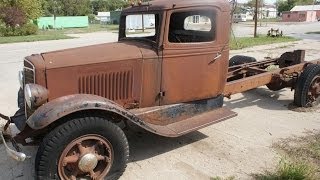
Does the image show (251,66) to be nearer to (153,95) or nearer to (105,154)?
(153,95)

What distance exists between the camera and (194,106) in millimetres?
5457

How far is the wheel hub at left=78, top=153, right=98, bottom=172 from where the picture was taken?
4.03m

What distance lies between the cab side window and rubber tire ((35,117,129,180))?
1584 mm

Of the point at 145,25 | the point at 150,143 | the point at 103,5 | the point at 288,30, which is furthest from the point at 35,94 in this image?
the point at 103,5

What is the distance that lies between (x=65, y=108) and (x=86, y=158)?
1.91 ft

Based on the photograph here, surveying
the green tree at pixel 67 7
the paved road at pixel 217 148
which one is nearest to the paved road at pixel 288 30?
the paved road at pixel 217 148

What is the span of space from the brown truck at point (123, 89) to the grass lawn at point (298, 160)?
36.5 inches

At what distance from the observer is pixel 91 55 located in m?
4.61

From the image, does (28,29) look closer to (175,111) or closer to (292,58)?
(292,58)

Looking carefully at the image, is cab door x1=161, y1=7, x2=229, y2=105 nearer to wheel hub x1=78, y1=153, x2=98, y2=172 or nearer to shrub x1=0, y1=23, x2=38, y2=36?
wheel hub x1=78, y1=153, x2=98, y2=172

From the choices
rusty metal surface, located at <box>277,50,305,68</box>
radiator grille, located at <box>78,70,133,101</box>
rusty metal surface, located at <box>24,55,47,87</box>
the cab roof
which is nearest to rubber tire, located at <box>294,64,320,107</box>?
rusty metal surface, located at <box>277,50,305,68</box>

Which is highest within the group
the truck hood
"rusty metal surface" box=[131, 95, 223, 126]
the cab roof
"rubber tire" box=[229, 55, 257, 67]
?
the cab roof

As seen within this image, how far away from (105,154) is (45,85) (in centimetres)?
103

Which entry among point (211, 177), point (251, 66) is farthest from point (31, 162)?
point (251, 66)
